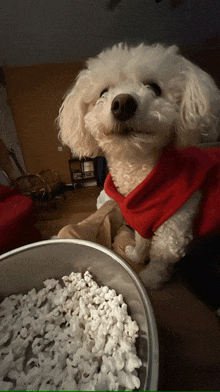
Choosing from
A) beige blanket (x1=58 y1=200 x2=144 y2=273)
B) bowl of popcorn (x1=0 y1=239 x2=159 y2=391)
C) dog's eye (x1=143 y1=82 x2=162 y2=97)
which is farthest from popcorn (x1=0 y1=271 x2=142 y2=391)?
dog's eye (x1=143 y1=82 x2=162 y2=97)

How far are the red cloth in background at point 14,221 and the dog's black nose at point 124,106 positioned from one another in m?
0.66

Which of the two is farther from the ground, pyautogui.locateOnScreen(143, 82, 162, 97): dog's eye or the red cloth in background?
pyautogui.locateOnScreen(143, 82, 162, 97): dog's eye

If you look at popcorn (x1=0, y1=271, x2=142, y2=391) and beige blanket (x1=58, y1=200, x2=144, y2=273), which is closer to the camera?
popcorn (x1=0, y1=271, x2=142, y2=391)

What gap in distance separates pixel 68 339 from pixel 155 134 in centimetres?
55

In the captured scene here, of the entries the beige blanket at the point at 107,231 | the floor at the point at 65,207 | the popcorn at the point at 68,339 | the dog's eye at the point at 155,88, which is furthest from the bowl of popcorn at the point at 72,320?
the floor at the point at 65,207

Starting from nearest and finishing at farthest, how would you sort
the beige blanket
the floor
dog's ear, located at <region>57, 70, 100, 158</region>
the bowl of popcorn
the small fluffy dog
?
the bowl of popcorn, the small fluffy dog, dog's ear, located at <region>57, 70, 100, 158</region>, the beige blanket, the floor

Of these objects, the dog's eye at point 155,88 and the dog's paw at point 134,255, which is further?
the dog's paw at point 134,255

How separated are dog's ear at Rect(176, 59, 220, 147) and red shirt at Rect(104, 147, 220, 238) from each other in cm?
7

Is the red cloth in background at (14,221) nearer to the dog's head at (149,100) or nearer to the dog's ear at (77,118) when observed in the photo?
the dog's ear at (77,118)

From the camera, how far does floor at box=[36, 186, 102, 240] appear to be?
1369mm

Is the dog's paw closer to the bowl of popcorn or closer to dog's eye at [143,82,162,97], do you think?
the bowl of popcorn

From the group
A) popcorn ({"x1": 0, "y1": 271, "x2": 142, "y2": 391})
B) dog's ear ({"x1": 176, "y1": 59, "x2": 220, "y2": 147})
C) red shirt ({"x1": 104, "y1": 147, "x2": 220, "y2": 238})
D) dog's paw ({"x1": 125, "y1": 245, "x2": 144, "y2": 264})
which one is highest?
dog's ear ({"x1": 176, "y1": 59, "x2": 220, "y2": 147})

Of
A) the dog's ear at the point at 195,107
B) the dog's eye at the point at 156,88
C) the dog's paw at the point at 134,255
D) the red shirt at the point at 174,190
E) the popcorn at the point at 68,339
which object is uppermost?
the dog's eye at the point at 156,88

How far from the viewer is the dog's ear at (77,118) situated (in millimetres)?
594
